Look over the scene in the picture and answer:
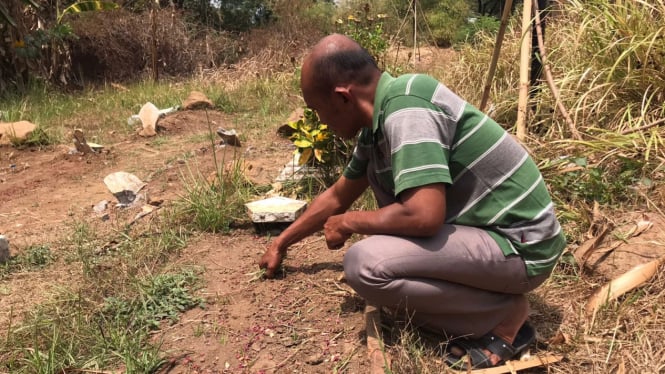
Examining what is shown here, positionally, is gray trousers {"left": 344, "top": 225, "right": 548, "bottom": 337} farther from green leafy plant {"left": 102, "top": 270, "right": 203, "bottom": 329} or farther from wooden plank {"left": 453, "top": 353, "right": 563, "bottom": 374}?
green leafy plant {"left": 102, "top": 270, "right": 203, "bottom": 329}

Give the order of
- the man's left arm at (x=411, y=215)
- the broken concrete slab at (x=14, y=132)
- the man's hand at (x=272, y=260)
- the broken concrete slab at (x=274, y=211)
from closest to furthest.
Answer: the man's left arm at (x=411, y=215) → the man's hand at (x=272, y=260) → the broken concrete slab at (x=274, y=211) → the broken concrete slab at (x=14, y=132)

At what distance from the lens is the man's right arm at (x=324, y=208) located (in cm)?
230

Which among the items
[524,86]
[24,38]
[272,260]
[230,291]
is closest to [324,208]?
[272,260]

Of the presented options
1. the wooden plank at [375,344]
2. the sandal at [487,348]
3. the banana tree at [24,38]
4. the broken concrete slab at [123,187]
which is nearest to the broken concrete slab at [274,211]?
the wooden plank at [375,344]

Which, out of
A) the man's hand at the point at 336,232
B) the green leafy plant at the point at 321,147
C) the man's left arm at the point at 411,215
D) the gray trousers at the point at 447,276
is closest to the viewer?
the man's left arm at the point at 411,215

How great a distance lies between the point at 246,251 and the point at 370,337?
1.11 metres

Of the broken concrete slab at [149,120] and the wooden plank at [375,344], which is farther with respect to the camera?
the broken concrete slab at [149,120]

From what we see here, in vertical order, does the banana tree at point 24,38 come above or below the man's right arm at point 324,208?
below

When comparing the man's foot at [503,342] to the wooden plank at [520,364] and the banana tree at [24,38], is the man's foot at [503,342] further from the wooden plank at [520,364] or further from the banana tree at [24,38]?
the banana tree at [24,38]

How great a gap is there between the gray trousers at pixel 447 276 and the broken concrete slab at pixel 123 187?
7.52 ft

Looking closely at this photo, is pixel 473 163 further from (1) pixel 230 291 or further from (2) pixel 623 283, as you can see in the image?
(1) pixel 230 291

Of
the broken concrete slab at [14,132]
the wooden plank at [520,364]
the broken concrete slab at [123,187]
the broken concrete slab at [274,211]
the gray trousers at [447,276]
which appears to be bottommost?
the broken concrete slab at [14,132]

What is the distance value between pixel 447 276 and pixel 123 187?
8.57ft

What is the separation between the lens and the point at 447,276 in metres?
1.81
